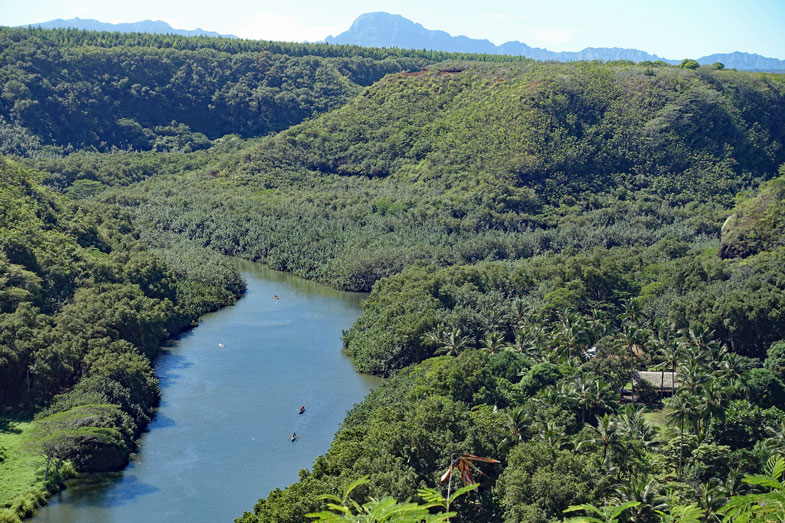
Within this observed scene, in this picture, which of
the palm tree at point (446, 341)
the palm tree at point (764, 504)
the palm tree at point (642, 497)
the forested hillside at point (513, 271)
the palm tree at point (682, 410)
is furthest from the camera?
the palm tree at point (446, 341)

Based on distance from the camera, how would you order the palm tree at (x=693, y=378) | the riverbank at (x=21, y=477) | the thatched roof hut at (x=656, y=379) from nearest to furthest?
the riverbank at (x=21, y=477) → the palm tree at (x=693, y=378) → the thatched roof hut at (x=656, y=379)

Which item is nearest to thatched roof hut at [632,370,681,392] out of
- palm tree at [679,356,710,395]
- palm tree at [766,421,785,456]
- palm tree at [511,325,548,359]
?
palm tree at [511,325,548,359]

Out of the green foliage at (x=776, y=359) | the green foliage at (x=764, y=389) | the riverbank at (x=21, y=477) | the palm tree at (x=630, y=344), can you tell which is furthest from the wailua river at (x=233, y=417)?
the green foliage at (x=776, y=359)

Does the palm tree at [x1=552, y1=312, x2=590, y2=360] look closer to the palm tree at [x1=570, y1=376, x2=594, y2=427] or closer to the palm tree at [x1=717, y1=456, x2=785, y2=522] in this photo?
the palm tree at [x1=570, y1=376, x2=594, y2=427]

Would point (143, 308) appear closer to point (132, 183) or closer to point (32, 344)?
point (32, 344)

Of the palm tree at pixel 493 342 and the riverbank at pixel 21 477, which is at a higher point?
the palm tree at pixel 493 342

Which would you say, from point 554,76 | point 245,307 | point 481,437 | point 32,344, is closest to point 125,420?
point 32,344

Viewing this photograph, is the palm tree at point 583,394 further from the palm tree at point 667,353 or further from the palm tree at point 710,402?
the palm tree at point 667,353
